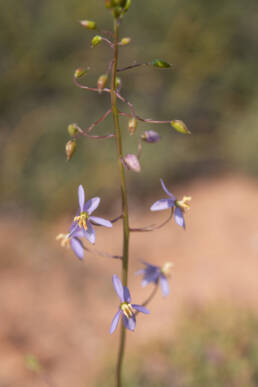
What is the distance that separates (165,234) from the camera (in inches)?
260

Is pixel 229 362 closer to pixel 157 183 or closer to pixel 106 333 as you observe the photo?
pixel 106 333

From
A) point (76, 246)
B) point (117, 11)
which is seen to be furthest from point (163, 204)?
point (117, 11)

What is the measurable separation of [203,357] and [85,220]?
2.26 m

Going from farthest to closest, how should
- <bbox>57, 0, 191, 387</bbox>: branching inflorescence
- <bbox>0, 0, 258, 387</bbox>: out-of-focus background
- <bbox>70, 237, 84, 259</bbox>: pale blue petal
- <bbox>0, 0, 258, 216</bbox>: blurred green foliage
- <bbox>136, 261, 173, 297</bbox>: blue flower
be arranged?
<bbox>0, 0, 258, 216</bbox>: blurred green foliage < <bbox>0, 0, 258, 387</bbox>: out-of-focus background < <bbox>136, 261, 173, 297</bbox>: blue flower < <bbox>70, 237, 84, 259</bbox>: pale blue petal < <bbox>57, 0, 191, 387</bbox>: branching inflorescence

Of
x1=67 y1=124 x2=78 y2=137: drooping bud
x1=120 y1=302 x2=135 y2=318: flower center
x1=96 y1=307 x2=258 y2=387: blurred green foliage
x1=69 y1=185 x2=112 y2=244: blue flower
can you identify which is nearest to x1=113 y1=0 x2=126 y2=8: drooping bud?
x1=67 y1=124 x2=78 y2=137: drooping bud

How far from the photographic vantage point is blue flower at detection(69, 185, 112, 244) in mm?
1575

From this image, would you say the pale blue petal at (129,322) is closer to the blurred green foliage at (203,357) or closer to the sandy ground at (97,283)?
the blurred green foliage at (203,357)

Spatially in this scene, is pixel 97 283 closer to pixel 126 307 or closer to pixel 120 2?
pixel 126 307

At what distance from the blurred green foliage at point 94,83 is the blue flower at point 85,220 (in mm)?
5695

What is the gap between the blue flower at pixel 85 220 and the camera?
1.58m

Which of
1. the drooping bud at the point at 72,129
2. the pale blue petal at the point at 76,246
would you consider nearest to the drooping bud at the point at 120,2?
the drooping bud at the point at 72,129

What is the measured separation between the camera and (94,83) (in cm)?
738

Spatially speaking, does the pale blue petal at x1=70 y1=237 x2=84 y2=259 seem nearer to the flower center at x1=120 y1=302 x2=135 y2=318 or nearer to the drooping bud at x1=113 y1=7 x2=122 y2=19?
the flower center at x1=120 y1=302 x2=135 y2=318

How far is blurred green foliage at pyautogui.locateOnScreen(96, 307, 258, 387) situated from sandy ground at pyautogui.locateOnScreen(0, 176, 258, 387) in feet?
1.27
